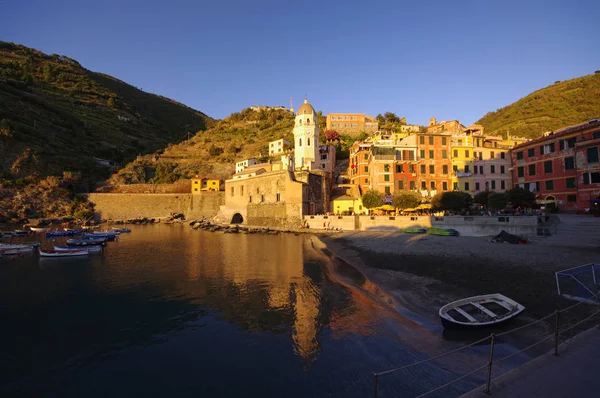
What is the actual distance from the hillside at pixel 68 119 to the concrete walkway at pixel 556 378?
76.5m

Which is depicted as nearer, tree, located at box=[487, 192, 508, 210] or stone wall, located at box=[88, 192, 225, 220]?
tree, located at box=[487, 192, 508, 210]

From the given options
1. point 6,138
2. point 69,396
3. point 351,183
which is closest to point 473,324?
point 69,396

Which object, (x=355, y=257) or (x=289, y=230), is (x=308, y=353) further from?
(x=289, y=230)

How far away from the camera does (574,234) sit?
68.8 feet

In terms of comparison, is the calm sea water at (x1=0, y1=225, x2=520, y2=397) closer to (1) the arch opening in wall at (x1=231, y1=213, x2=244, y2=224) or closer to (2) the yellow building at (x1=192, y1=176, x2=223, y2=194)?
(1) the arch opening in wall at (x1=231, y1=213, x2=244, y2=224)

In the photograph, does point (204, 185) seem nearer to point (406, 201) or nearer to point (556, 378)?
point (406, 201)

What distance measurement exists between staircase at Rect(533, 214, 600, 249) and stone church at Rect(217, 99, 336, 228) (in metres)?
27.8

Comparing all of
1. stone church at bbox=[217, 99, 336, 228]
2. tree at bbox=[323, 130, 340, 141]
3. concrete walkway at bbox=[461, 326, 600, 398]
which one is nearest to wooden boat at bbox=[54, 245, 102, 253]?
stone church at bbox=[217, 99, 336, 228]

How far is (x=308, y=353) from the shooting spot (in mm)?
9297

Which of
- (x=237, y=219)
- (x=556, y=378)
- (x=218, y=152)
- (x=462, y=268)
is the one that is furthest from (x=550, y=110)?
(x=556, y=378)

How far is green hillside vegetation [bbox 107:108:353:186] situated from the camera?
7075 centimetres

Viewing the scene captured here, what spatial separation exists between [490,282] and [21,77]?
14035cm

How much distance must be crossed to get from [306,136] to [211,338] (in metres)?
45.5

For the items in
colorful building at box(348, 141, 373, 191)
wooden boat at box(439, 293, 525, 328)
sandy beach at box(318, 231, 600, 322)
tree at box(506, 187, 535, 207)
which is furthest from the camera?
colorful building at box(348, 141, 373, 191)
